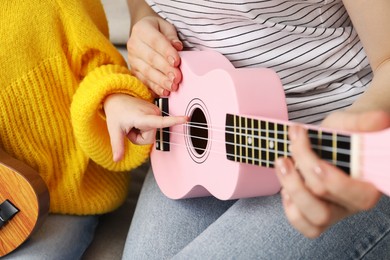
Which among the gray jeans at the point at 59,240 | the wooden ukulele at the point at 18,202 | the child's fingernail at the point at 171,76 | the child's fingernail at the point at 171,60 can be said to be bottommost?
the gray jeans at the point at 59,240

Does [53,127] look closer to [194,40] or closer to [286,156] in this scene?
[194,40]

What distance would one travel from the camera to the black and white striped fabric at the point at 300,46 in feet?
2.90

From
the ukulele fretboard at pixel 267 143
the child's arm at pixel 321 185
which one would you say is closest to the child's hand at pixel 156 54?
the ukulele fretboard at pixel 267 143

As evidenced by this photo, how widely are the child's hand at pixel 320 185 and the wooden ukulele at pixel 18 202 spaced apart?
0.45m

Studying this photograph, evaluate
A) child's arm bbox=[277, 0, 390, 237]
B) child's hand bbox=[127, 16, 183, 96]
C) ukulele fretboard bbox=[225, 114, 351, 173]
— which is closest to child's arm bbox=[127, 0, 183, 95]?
child's hand bbox=[127, 16, 183, 96]

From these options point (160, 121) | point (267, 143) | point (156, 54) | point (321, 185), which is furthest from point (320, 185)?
point (156, 54)

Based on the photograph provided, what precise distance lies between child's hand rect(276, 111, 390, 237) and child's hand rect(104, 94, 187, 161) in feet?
1.04

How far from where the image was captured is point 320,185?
0.58 meters

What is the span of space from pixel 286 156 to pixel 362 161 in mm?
103

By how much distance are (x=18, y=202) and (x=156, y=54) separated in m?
0.33

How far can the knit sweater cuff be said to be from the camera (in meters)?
0.94

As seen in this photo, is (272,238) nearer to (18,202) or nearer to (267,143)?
(267,143)

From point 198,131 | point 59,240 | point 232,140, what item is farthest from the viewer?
point 59,240

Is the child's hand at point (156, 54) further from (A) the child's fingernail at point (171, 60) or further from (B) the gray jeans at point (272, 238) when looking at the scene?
(B) the gray jeans at point (272, 238)
